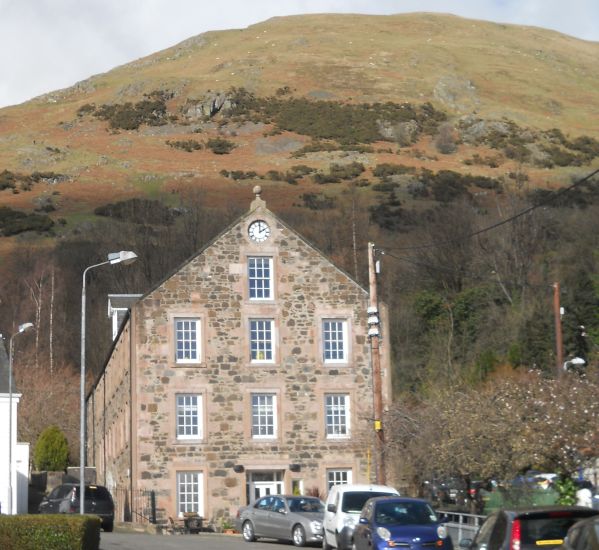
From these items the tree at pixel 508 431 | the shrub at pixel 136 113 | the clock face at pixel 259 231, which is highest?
the shrub at pixel 136 113

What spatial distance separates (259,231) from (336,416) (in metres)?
7.16

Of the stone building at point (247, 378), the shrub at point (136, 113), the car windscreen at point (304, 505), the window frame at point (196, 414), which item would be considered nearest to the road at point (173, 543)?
the car windscreen at point (304, 505)

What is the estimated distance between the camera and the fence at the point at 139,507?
42.9m

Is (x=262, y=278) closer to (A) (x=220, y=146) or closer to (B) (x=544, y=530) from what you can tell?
(B) (x=544, y=530)

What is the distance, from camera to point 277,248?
151 ft

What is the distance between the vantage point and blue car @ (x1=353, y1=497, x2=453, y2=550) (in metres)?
24.7

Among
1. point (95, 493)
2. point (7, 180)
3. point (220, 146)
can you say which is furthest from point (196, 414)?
point (220, 146)

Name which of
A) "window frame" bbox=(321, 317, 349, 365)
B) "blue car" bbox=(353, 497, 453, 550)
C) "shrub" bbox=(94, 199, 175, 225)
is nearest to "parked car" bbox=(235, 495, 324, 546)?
"blue car" bbox=(353, 497, 453, 550)

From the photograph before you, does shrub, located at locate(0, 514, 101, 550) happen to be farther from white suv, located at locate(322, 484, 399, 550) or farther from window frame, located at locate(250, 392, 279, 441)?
window frame, located at locate(250, 392, 279, 441)

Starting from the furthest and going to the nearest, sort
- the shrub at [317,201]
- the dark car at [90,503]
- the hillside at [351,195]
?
the shrub at [317,201]
the hillside at [351,195]
the dark car at [90,503]

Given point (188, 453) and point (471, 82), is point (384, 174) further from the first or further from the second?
point (188, 453)

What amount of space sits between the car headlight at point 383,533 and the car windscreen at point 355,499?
13.8 ft

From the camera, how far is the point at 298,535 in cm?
3288

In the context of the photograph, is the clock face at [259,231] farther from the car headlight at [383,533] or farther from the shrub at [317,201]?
the shrub at [317,201]
